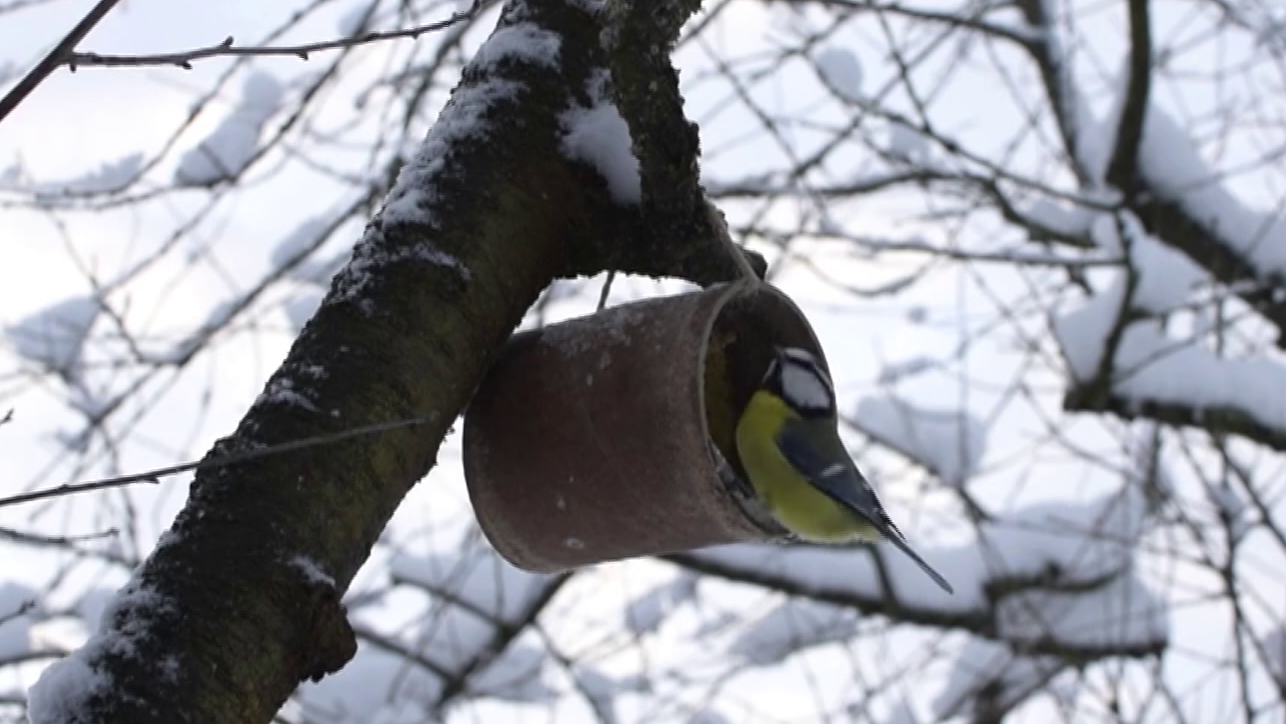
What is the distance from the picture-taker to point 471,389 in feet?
5.35

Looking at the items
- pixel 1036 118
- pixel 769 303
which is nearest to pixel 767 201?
pixel 1036 118

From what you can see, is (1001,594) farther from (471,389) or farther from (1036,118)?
(471,389)

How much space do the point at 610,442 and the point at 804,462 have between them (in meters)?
0.29

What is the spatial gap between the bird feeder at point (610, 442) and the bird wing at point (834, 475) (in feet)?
0.30

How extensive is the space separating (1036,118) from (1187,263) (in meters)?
0.66

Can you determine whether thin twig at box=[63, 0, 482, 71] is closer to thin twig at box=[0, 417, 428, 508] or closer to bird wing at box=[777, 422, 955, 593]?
thin twig at box=[0, 417, 428, 508]

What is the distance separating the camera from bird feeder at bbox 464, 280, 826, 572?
1812 millimetres

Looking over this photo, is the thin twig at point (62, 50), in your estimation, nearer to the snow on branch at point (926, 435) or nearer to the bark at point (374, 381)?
the bark at point (374, 381)

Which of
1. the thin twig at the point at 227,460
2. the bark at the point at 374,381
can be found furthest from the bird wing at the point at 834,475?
the thin twig at the point at 227,460

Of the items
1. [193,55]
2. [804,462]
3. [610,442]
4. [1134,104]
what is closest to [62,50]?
[193,55]

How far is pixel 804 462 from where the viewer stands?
1994mm

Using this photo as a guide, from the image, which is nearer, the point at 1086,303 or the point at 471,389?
the point at 471,389

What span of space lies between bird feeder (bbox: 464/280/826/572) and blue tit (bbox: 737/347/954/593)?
0.04 metres

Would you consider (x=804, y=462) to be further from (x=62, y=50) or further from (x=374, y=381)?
(x=62, y=50)
